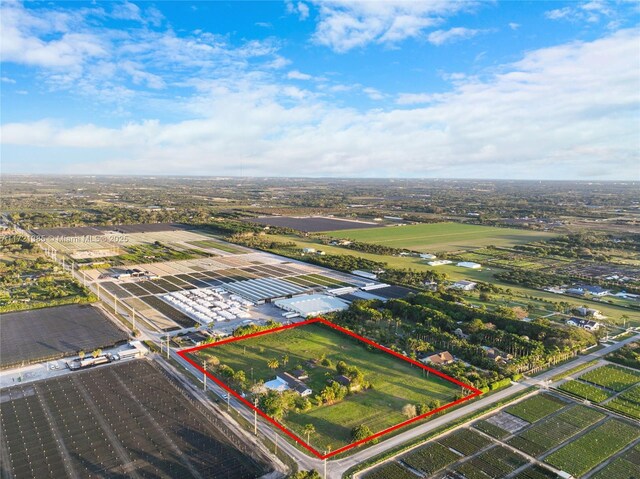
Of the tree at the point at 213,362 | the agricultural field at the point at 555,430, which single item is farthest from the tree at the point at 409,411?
the tree at the point at 213,362

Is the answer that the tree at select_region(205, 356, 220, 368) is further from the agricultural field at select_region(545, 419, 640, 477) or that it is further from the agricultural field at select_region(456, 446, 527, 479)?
the agricultural field at select_region(545, 419, 640, 477)

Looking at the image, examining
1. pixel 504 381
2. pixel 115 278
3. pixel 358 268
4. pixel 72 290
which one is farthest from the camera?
pixel 358 268

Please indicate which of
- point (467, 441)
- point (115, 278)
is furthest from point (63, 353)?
point (467, 441)

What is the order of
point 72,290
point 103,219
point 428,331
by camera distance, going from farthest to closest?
point 103,219
point 72,290
point 428,331

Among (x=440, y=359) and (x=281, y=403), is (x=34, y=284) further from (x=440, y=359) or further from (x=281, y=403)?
(x=440, y=359)

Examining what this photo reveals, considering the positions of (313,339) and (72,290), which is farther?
(72,290)

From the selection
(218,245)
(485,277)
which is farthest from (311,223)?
(485,277)

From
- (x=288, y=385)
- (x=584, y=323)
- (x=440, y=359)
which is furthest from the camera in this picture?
(x=584, y=323)

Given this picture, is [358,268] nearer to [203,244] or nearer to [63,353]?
[203,244]

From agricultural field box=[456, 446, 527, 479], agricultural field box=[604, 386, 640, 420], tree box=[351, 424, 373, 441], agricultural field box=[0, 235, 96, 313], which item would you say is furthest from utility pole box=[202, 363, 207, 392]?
agricultural field box=[604, 386, 640, 420]
